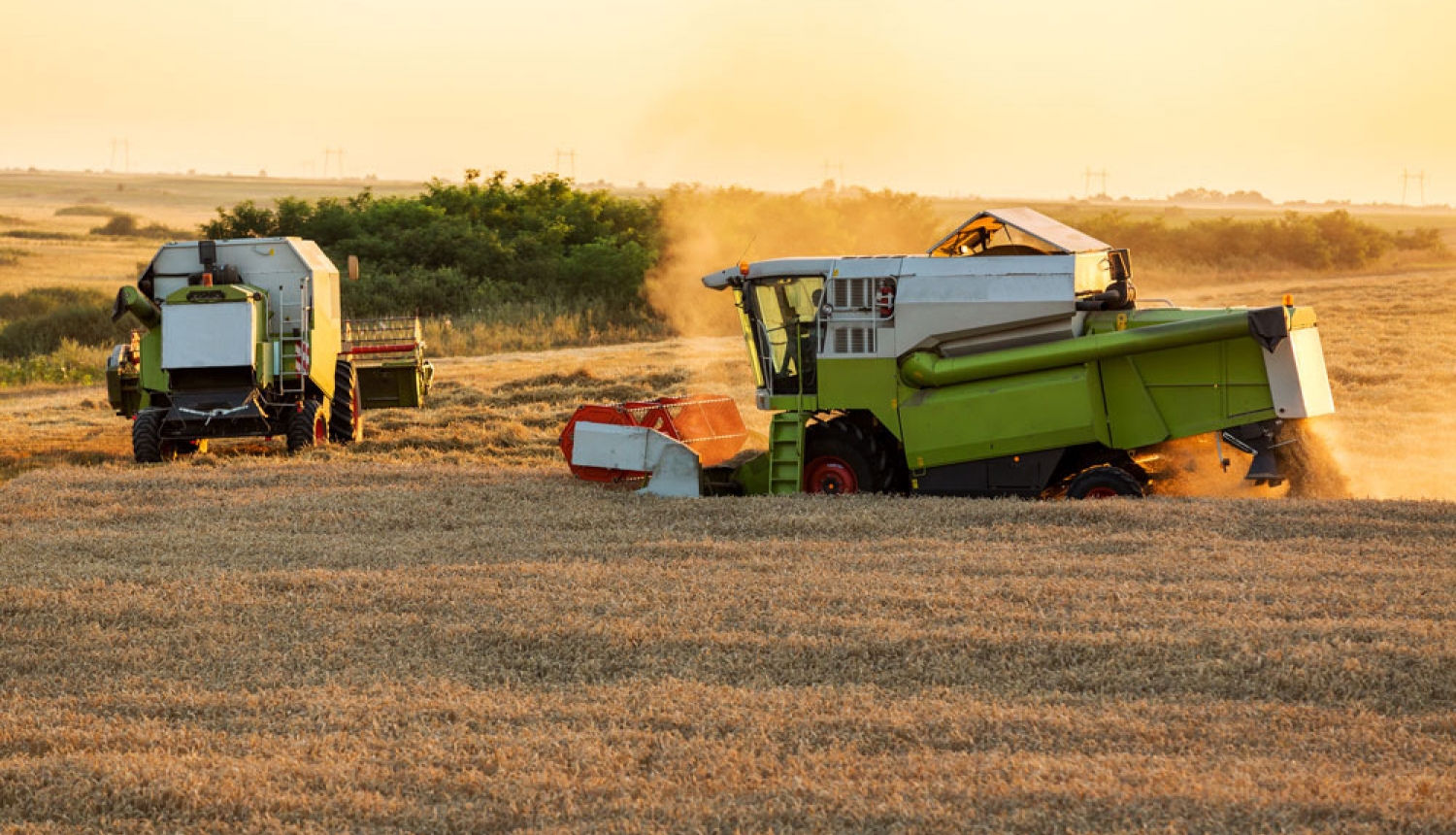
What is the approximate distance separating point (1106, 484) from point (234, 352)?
9.40 m

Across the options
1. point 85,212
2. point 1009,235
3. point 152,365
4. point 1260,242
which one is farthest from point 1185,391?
point 85,212

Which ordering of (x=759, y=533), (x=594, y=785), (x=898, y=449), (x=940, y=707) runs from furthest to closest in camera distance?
(x=898, y=449) → (x=759, y=533) → (x=940, y=707) → (x=594, y=785)

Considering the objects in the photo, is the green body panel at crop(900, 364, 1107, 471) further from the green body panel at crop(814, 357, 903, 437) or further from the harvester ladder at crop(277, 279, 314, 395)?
the harvester ladder at crop(277, 279, 314, 395)

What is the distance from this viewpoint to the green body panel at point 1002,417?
12.4 m

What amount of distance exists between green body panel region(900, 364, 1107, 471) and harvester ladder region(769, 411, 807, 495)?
3.22 ft

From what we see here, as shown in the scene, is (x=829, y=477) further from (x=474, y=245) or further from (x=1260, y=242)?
(x=1260, y=242)

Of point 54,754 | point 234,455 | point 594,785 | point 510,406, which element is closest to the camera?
point 594,785

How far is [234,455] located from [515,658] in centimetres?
1032

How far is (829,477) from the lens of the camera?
44.7 ft

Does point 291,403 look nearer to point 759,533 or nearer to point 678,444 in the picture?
point 678,444

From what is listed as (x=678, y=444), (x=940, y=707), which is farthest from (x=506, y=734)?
(x=678, y=444)

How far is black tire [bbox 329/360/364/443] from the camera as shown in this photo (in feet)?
60.7

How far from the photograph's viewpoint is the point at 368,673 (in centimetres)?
792

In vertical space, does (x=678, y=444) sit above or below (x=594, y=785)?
above
